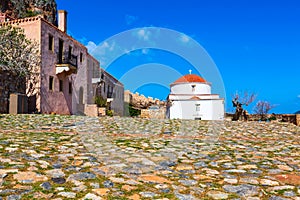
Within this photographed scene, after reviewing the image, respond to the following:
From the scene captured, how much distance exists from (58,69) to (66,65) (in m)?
0.62

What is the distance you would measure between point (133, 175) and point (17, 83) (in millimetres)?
14656

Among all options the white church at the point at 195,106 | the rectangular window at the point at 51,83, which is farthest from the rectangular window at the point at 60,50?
the white church at the point at 195,106

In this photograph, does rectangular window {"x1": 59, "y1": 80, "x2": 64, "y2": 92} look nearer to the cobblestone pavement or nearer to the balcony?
the balcony

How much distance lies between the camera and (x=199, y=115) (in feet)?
104

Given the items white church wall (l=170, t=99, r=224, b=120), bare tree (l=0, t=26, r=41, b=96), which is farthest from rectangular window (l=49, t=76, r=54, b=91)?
white church wall (l=170, t=99, r=224, b=120)

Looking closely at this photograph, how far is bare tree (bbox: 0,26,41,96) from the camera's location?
15742 mm

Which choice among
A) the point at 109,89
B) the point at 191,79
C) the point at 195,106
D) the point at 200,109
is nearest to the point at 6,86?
the point at 109,89

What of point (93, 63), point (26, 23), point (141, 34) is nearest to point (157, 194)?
point (141, 34)

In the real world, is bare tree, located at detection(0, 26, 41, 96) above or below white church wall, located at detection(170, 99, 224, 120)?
above

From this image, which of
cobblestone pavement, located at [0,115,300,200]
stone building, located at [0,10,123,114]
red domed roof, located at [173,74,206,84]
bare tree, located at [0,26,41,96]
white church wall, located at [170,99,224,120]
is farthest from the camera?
red domed roof, located at [173,74,206,84]

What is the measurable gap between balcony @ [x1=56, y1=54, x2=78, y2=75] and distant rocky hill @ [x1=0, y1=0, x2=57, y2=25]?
1098 centimetres

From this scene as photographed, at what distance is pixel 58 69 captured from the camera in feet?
60.9

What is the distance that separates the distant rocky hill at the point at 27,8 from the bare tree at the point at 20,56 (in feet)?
40.2

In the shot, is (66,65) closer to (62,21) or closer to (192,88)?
(62,21)
